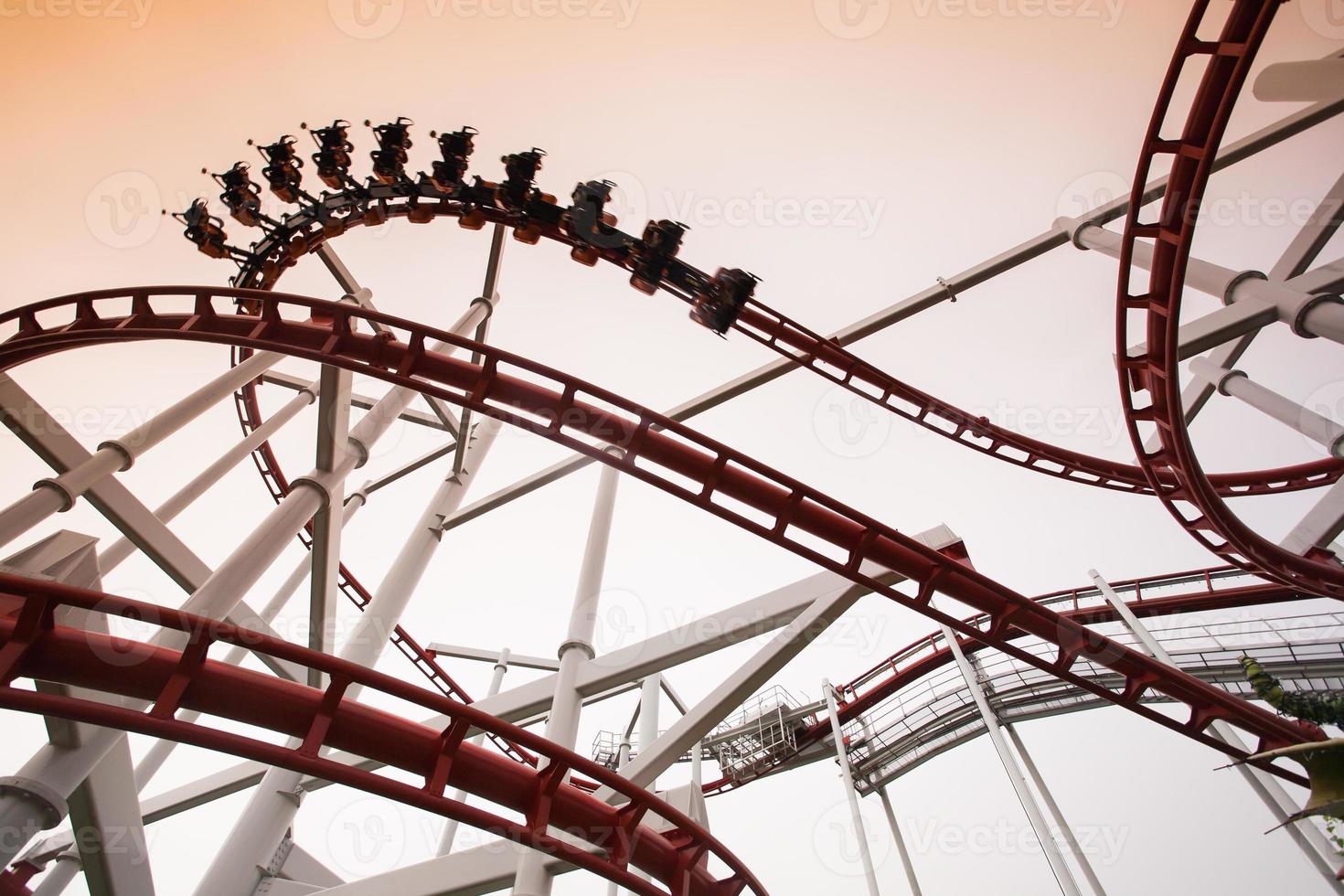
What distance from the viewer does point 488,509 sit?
529 cm

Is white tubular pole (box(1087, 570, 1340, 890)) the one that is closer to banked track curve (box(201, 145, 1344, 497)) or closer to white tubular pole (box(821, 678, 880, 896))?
banked track curve (box(201, 145, 1344, 497))

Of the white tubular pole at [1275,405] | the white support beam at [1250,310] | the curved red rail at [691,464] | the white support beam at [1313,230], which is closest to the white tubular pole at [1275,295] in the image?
the white support beam at [1250,310]

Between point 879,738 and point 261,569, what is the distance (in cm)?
811

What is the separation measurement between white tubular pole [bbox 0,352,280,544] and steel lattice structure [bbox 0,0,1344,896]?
0.02 meters

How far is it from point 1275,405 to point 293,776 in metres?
5.62

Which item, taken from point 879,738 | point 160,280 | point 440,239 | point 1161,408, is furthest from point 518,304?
point 1161,408

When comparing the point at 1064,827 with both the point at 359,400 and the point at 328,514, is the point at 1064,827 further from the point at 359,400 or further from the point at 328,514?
the point at 359,400

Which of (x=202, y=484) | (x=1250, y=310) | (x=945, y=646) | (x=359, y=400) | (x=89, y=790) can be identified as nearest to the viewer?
(x=89, y=790)

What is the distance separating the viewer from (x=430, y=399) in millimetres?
6113

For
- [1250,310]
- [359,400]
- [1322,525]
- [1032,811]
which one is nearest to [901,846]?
[1032,811]

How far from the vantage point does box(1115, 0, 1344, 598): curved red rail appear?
2971 mm

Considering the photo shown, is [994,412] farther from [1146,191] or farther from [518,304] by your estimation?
[518,304]

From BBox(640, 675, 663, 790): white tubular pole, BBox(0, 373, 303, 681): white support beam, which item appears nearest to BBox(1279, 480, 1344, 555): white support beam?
BBox(640, 675, 663, 790): white tubular pole

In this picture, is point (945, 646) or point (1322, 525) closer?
point (1322, 525)
